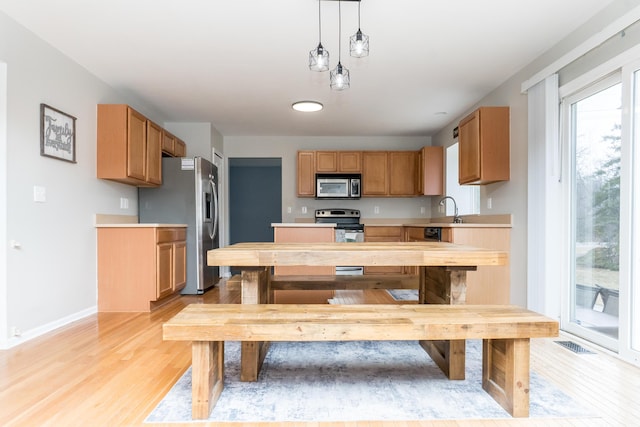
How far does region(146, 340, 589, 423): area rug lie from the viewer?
160 cm

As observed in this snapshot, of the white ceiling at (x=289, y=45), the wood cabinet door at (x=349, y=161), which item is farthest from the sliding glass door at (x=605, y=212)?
the wood cabinet door at (x=349, y=161)

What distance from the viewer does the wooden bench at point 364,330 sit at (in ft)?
4.99

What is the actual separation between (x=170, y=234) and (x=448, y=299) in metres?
2.95

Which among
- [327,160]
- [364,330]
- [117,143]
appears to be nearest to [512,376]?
[364,330]

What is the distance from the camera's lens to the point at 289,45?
116 inches

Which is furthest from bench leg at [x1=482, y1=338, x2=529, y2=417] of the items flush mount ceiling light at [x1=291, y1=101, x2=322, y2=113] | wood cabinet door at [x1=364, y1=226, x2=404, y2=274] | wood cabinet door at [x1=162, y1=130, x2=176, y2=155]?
wood cabinet door at [x1=162, y1=130, x2=176, y2=155]

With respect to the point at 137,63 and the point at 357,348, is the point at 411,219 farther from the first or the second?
the point at 137,63

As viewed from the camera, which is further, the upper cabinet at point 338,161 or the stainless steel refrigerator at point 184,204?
the upper cabinet at point 338,161

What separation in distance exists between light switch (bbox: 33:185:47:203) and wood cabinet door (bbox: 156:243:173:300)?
1024mm

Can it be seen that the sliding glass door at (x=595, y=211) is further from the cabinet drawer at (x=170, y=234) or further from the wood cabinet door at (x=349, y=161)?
the cabinet drawer at (x=170, y=234)

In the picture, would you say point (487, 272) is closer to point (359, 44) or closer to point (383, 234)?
point (383, 234)

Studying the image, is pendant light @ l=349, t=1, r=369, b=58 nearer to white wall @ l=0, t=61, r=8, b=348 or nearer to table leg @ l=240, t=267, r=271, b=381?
table leg @ l=240, t=267, r=271, b=381

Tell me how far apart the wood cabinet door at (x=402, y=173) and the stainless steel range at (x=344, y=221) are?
2.35 feet

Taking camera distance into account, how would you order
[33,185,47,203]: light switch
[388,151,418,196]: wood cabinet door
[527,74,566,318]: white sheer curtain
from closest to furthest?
[33,185,47,203]: light switch, [527,74,566,318]: white sheer curtain, [388,151,418,196]: wood cabinet door
